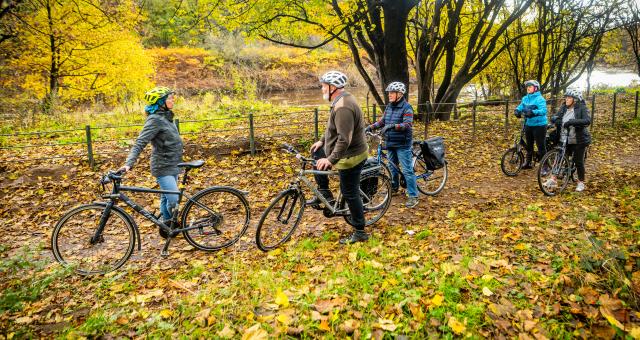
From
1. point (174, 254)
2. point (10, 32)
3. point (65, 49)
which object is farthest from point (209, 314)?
point (65, 49)

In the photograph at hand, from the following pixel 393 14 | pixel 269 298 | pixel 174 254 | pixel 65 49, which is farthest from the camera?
pixel 65 49

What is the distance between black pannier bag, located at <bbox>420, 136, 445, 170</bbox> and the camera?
6.69 metres

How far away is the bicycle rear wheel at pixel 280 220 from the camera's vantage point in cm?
472

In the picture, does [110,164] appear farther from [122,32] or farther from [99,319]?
[122,32]

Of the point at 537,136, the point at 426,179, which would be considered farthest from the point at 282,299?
the point at 537,136

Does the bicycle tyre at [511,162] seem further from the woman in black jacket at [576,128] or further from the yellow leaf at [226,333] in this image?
the yellow leaf at [226,333]

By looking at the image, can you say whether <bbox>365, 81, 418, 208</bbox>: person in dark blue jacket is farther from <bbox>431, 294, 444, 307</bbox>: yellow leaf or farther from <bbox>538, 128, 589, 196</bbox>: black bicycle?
<bbox>431, 294, 444, 307</bbox>: yellow leaf

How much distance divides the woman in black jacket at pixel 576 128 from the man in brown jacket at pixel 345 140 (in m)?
4.58

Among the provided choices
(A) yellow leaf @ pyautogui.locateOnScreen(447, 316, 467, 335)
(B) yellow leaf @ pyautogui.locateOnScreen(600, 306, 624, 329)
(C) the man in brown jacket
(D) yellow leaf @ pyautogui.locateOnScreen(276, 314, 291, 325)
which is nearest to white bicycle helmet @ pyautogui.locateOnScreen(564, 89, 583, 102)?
(C) the man in brown jacket

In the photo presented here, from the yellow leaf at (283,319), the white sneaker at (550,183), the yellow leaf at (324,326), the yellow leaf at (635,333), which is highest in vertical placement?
the white sneaker at (550,183)

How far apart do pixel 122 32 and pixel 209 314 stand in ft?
54.6

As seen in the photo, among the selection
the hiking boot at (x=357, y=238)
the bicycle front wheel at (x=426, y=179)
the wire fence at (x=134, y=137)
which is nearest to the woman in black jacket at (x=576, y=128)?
the bicycle front wheel at (x=426, y=179)

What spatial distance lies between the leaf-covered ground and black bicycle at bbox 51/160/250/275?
21 centimetres

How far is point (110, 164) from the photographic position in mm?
8695
